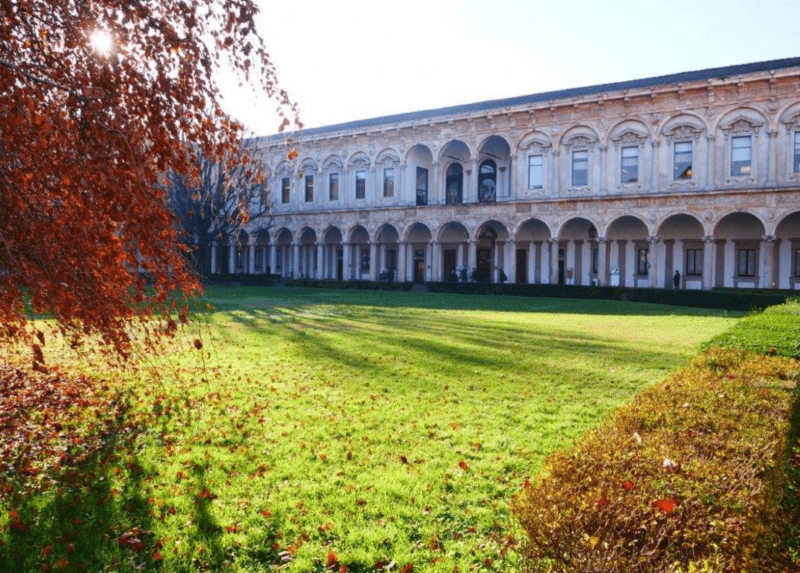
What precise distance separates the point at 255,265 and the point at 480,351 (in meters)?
44.6

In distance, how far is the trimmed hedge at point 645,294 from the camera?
1037 inches

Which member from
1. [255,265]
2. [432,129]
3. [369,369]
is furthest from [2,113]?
[255,265]

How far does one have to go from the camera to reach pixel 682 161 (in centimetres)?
3409

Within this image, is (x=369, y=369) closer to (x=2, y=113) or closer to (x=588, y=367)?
(x=588, y=367)

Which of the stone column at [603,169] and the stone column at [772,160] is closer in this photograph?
the stone column at [772,160]

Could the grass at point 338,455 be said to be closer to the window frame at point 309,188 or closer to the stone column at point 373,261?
the stone column at point 373,261

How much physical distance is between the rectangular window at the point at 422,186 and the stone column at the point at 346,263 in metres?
6.82

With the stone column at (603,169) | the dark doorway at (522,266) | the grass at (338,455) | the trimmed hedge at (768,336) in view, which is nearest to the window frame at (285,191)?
the dark doorway at (522,266)

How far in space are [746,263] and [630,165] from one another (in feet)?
28.4

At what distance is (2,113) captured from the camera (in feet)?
14.8

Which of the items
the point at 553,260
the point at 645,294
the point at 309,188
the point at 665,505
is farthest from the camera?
the point at 309,188

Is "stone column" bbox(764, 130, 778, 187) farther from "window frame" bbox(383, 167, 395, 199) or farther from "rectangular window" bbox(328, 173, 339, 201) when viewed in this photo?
"rectangular window" bbox(328, 173, 339, 201)

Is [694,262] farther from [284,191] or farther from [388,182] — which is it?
[284,191]

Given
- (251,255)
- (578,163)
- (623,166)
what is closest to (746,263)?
(623,166)
